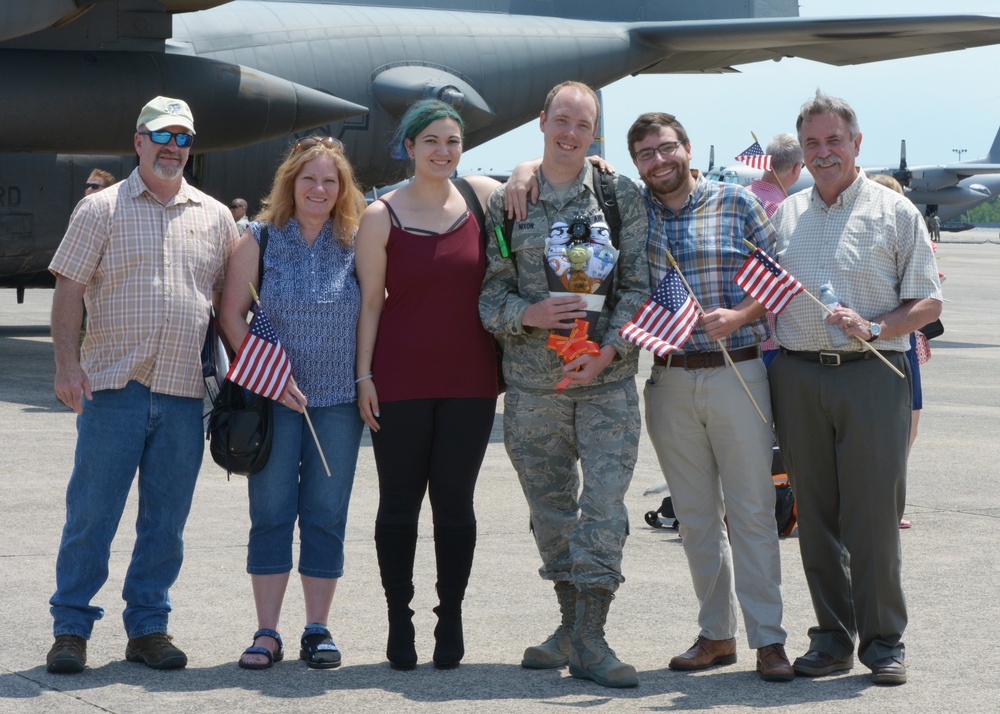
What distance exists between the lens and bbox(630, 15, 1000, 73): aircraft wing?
14.9 meters

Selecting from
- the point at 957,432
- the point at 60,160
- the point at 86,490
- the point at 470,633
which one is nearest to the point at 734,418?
the point at 470,633

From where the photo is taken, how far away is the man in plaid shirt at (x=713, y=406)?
453 cm

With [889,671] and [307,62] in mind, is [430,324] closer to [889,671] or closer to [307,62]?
[889,671]

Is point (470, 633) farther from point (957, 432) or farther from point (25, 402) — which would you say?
point (25, 402)

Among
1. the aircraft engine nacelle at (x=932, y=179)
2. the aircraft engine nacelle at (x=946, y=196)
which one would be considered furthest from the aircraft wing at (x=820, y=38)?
the aircraft engine nacelle at (x=946, y=196)

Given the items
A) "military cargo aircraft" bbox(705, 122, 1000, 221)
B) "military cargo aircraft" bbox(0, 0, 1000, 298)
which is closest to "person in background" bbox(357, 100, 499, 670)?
"military cargo aircraft" bbox(0, 0, 1000, 298)

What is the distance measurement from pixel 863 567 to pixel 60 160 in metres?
10.8

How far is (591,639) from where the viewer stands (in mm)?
4402

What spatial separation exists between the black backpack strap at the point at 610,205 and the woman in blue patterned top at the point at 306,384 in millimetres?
1010

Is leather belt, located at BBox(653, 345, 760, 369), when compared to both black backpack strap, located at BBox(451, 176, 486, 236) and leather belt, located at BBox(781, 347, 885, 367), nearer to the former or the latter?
leather belt, located at BBox(781, 347, 885, 367)

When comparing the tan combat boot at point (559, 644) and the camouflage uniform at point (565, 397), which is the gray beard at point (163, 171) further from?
the tan combat boot at point (559, 644)

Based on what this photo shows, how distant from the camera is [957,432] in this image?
400 inches

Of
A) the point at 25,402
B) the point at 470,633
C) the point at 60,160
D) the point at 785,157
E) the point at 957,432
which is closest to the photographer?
the point at 470,633

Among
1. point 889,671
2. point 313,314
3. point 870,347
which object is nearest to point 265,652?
point 313,314
